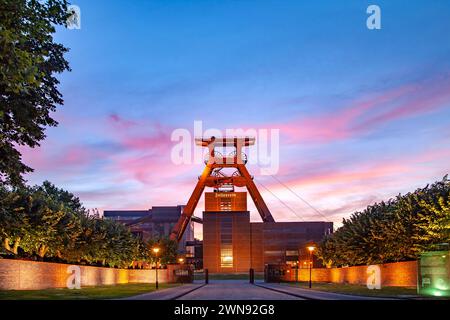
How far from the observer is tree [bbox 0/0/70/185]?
18062mm

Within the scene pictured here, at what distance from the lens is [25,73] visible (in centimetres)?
1842

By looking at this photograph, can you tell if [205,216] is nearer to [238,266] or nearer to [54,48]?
[238,266]

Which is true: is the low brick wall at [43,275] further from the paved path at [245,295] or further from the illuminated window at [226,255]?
the illuminated window at [226,255]

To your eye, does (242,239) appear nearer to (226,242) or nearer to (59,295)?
(226,242)

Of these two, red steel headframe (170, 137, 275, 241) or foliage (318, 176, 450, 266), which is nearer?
foliage (318, 176, 450, 266)

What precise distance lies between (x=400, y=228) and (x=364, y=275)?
1594 cm

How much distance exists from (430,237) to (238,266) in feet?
380

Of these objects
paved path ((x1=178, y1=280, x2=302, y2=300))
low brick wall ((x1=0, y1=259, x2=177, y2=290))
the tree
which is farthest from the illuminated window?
the tree

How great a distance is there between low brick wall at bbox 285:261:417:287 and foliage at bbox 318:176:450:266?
1212mm

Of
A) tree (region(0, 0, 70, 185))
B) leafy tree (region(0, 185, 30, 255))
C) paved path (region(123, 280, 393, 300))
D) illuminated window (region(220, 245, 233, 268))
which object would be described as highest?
tree (region(0, 0, 70, 185))

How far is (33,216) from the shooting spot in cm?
5009

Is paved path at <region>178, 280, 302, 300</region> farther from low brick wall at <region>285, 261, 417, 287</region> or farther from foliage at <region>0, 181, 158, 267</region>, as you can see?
foliage at <region>0, 181, 158, 267</region>

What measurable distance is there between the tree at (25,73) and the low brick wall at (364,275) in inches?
1406

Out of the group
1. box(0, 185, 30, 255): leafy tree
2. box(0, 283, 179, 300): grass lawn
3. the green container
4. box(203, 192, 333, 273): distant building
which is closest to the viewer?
box(0, 283, 179, 300): grass lawn
